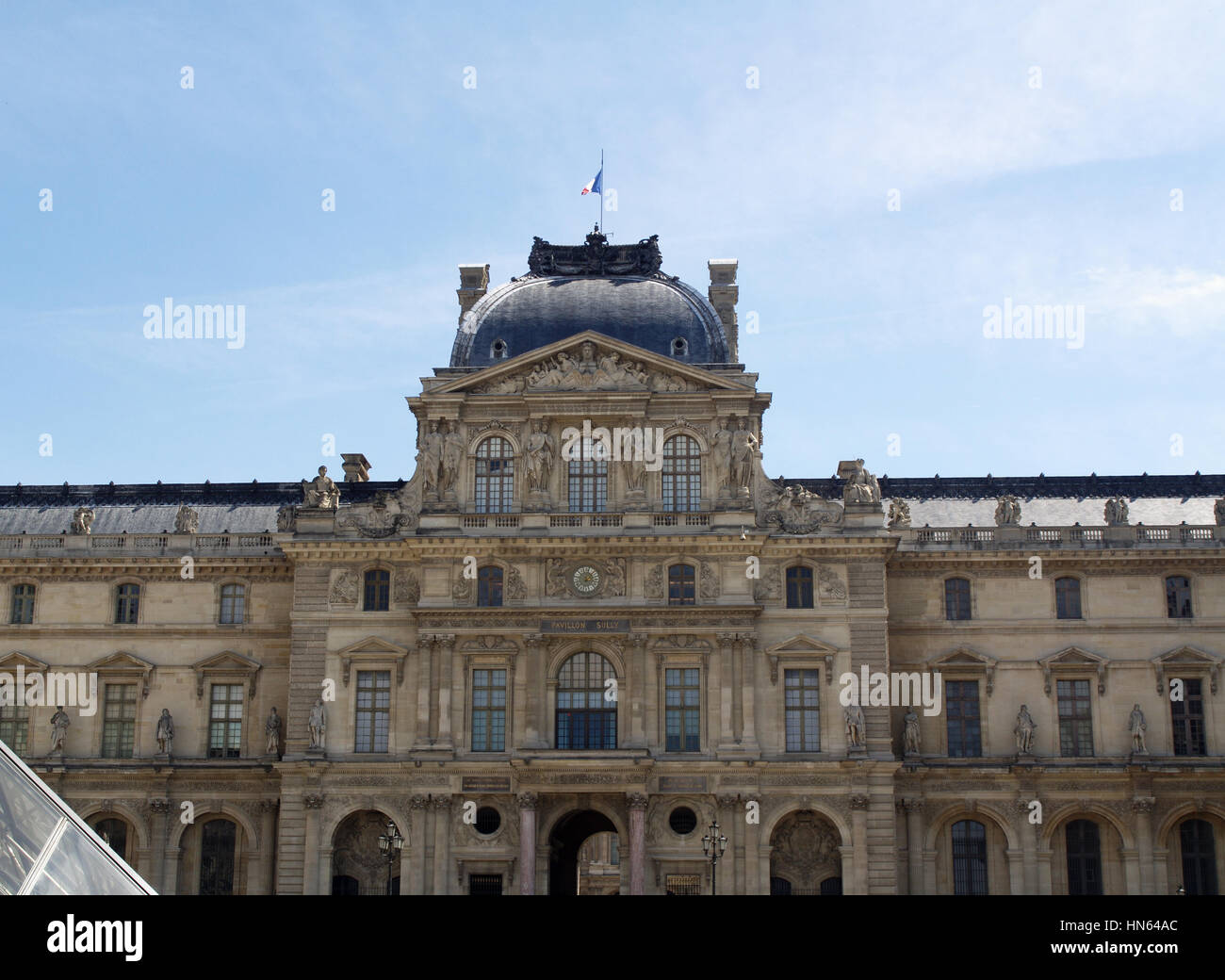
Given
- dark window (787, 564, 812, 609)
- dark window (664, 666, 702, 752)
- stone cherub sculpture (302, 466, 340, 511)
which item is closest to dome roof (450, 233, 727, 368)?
stone cherub sculpture (302, 466, 340, 511)

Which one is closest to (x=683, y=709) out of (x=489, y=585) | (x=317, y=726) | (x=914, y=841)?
(x=489, y=585)

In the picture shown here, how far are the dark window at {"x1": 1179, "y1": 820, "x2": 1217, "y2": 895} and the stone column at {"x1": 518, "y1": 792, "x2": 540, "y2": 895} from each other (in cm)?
2191

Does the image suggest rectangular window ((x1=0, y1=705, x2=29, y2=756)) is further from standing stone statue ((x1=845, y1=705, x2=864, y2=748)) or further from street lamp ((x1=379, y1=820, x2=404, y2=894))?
standing stone statue ((x1=845, y1=705, x2=864, y2=748))

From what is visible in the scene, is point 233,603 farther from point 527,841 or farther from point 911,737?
point 911,737

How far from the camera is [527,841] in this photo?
49375mm

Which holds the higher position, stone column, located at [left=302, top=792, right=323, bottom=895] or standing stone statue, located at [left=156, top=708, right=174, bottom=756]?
standing stone statue, located at [left=156, top=708, right=174, bottom=756]

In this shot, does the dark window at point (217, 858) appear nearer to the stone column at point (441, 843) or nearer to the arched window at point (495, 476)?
the stone column at point (441, 843)

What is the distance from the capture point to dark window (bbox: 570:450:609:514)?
175ft

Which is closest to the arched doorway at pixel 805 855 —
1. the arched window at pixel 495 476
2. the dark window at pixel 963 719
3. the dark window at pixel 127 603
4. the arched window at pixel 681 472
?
the dark window at pixel 963 719

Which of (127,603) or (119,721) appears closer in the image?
(119,721)

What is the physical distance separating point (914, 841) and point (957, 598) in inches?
347

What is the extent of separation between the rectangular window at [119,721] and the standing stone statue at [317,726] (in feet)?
27.1

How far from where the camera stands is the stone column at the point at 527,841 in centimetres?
4903
